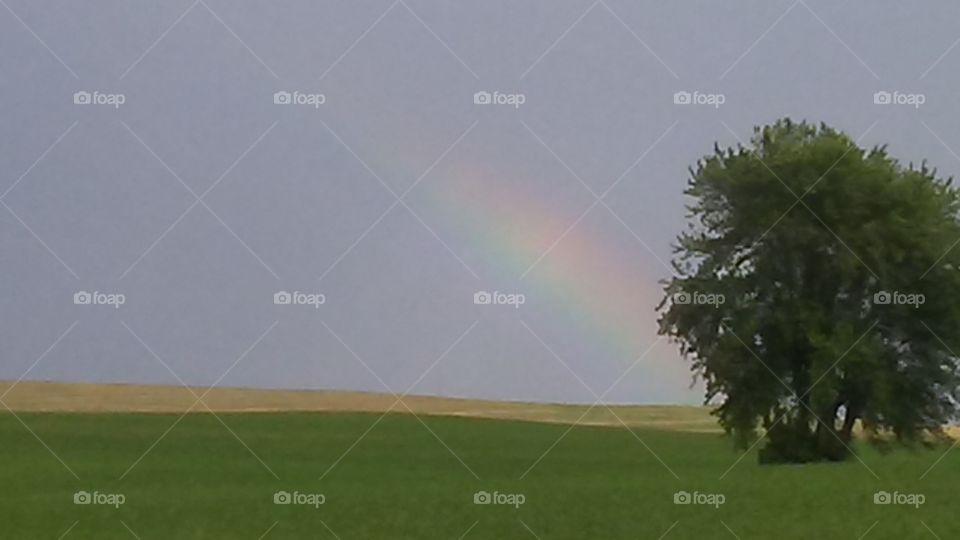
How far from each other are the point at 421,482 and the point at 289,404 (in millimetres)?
2363

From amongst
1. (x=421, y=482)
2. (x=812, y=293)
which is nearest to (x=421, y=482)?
(x=421, y=482)

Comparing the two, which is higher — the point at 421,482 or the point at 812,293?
the point at 812,293

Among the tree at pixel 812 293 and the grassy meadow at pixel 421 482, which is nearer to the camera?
the grassy meadow at pixel 421 482

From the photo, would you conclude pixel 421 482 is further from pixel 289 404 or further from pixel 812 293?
pixel 812 293

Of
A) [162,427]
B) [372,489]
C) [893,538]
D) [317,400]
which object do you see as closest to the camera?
[893,538]

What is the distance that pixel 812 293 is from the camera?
1934 cm

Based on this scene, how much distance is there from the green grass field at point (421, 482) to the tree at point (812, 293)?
76 cm

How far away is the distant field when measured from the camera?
17094 mm

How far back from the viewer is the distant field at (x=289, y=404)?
56.1 ft

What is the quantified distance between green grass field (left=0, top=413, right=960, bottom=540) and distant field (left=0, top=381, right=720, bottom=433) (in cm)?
30

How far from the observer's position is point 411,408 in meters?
17.2

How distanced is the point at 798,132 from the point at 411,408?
662 centimetres

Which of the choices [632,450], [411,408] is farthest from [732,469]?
[411,408]

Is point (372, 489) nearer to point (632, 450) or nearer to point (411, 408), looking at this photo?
point (411, 408)
